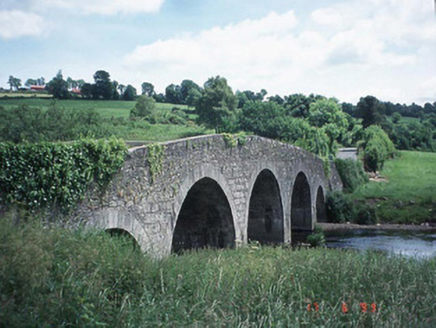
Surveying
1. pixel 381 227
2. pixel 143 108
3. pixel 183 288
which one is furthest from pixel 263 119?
pixel 183 288

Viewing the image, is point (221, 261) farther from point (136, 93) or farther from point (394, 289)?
point (136, 93)

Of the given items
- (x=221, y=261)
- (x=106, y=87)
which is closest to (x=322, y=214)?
(x=106, y=87)

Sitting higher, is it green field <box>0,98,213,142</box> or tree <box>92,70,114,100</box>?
tree <box>92,70,114,100</box>

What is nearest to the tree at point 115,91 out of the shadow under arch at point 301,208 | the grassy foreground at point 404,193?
the grassy foreground at point 404,193

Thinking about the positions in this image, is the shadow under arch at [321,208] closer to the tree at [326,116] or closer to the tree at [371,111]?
the tree at [326,116]

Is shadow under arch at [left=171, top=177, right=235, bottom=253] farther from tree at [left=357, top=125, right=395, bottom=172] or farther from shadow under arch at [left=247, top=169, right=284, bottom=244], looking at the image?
tree at [left=357, top=125, right=395, bottom=172]

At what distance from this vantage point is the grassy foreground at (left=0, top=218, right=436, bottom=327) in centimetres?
520

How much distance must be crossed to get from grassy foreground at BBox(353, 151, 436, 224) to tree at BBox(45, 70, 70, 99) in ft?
67.9

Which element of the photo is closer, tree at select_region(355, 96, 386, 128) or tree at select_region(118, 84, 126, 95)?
tree at select_region(118, 84, 126, 95)

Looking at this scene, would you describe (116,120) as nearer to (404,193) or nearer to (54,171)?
(404,193)

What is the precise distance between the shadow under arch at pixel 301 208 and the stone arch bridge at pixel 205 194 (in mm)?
56

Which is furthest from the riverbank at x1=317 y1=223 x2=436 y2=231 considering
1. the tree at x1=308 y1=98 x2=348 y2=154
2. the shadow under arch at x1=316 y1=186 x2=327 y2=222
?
the tree at x1=308 y1=98 x2=348 y2=154

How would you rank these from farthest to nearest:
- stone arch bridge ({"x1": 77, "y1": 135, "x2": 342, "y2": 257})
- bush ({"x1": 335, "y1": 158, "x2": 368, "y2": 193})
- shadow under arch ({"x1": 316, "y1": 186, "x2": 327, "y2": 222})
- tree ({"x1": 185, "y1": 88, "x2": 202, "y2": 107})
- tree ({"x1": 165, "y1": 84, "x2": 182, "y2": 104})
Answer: tree ({"x1": 165, "y1": 84, "x2": 182, "y2": 104}) → tree ({"x1": 185, "y1": 88, "x2": 202, "y2": 107}) → bush ({"x1": 335, "y1": 158, "x2": 368, "y2": 193}) → shadow under arch ({"x1": 316, "y1": 186, "x2": 327, "y2": 222}) → stone arch bridge ({"x1": 77, "y1": 135, "x2": 342, "y2": 257})

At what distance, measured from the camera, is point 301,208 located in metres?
30.8
